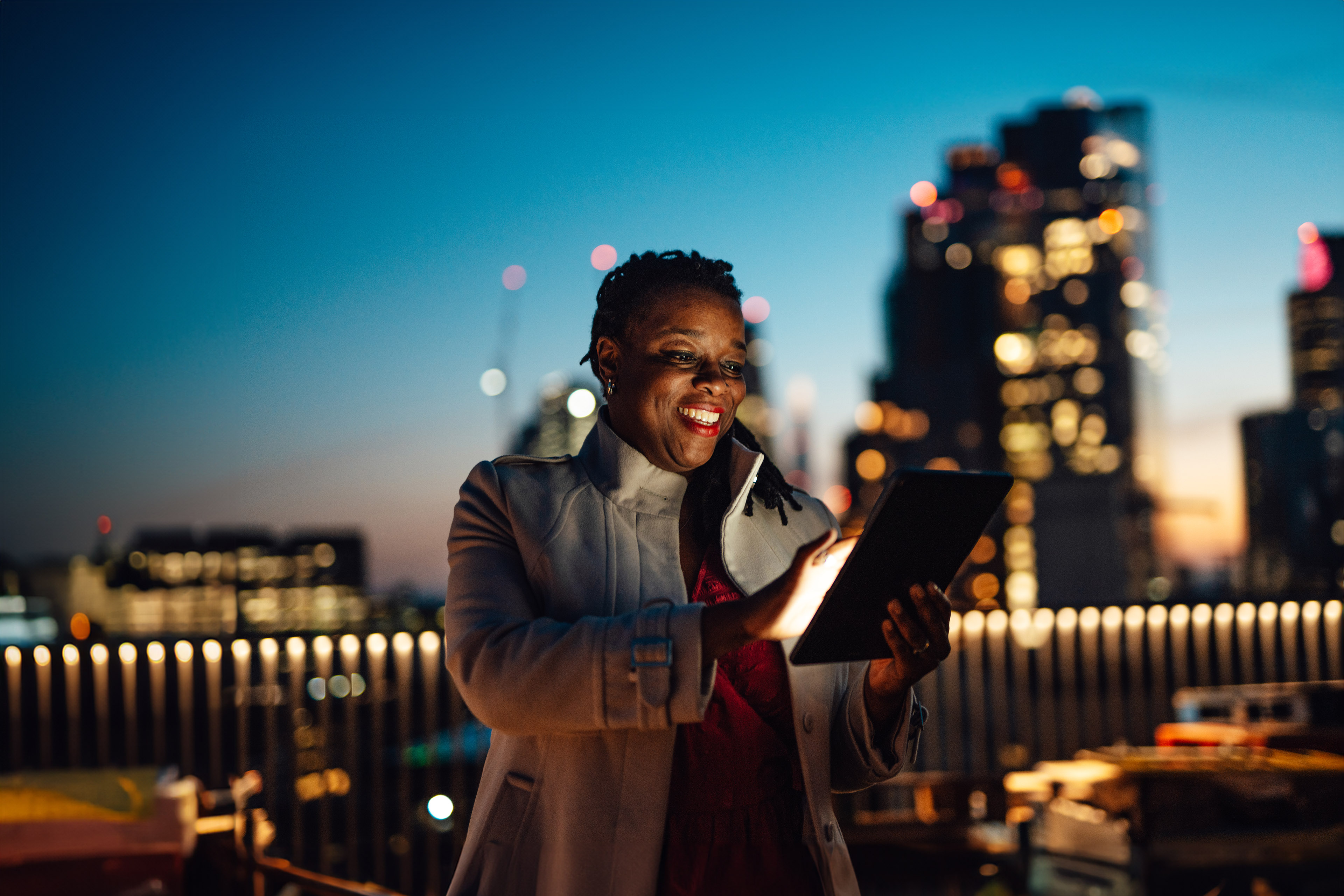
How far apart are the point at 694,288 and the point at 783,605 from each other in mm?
626

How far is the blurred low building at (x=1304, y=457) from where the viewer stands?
315 feet

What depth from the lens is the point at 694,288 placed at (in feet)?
5.74

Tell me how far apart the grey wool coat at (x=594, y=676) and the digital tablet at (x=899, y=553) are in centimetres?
19

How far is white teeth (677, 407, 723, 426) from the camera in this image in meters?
1.74

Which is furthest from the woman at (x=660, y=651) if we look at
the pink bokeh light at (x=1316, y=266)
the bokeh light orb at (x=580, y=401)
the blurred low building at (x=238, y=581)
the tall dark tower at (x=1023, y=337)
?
the blurred low building at (x=238, y=581)

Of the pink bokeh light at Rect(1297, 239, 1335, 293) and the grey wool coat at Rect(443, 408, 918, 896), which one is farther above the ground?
the pink bokeh light at Rect(1297, 239, 1335, 293)

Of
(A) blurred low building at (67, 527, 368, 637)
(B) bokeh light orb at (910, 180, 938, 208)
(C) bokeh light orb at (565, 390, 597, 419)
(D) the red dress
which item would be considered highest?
(B) bokeh light orb at (910, 180, 938, 208)

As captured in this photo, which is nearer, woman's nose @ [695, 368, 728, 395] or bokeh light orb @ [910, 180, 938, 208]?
woman's nose @ [695, 368, 728, 395]

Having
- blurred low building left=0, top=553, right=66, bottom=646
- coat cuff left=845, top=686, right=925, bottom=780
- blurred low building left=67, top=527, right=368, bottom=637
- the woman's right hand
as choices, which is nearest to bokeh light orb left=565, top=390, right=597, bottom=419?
coat cuff left=845, top=686, right=925, bottom=780

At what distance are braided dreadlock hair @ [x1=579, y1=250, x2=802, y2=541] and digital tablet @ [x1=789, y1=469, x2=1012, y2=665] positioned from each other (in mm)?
388

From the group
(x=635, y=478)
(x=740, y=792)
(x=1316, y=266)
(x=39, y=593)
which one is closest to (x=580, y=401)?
(x=635, y=478)

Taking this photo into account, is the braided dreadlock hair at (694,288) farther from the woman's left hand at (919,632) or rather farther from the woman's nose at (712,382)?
the woman's left hand at (919,632)

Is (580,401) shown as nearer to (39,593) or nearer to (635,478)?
(635,478)

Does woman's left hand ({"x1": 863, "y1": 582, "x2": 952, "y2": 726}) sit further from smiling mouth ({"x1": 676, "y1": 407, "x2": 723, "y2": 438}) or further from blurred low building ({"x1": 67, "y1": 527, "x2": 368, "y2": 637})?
blurred low building ({"x1": 67, "y1": 527, "x2": 368, "y2": 637})
